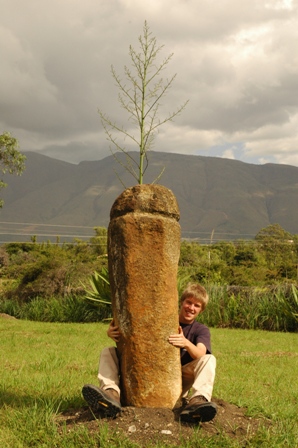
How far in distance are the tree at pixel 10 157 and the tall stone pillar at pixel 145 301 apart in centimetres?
1894

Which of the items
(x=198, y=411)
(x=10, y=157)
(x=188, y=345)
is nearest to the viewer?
(x=198, y=411)

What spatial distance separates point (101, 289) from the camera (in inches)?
564

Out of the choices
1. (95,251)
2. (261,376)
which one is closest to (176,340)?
(261,376)

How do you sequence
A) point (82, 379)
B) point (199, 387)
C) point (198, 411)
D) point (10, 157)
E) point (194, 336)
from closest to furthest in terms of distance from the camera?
point (198, 411) → point (199, 387) → point (194, 336) → point (82, 379) → point (10, 157)

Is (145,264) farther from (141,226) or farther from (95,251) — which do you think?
(95,251)

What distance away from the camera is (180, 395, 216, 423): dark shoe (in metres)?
4.17

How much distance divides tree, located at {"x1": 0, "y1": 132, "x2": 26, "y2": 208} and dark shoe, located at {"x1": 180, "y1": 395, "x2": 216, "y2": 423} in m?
19.6

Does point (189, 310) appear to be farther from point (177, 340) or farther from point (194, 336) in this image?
point (177, 340)

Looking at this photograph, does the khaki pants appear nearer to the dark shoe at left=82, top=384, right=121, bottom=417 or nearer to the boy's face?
the dark shoe at left=82, top=384, right=121, bottom=417

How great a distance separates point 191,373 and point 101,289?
31.7 ft

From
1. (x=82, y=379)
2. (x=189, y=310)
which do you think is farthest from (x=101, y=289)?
(x=189, y=310)

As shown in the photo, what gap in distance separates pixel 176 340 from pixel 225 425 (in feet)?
2.59

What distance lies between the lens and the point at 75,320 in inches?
571

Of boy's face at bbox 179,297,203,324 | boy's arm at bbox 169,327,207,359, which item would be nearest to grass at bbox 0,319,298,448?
boy's arm at bbox 169,327,207,359
